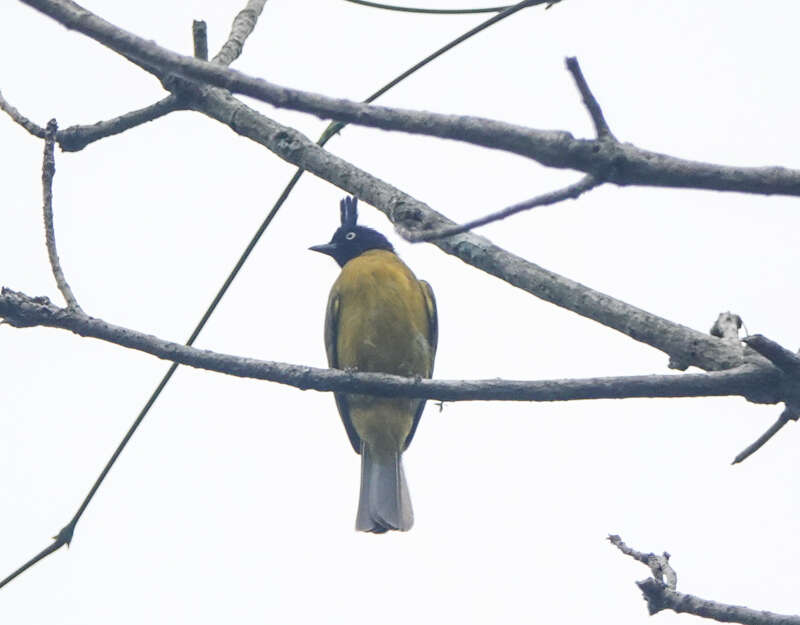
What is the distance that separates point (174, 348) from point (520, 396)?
1.08m

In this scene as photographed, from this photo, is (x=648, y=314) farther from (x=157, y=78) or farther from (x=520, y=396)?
(x=157, y=78)

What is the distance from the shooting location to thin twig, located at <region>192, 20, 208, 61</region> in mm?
4008

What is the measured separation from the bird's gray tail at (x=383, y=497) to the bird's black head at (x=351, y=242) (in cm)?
169

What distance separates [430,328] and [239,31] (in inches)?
123

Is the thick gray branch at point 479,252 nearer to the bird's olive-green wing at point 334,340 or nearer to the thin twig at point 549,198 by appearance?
the thin twig at point 549,198

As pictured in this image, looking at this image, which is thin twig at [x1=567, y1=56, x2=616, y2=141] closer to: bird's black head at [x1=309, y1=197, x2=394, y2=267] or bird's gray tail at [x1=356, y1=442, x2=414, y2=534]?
bird's gray tail at [x1=356, y1=442, x2=414, y2=534]

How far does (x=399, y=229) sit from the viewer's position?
8.68 ft

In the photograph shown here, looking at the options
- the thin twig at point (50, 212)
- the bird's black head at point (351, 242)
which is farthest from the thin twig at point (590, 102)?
the bird's black head at point (351, 242)

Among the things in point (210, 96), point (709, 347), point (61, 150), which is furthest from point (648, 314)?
point (61, 150)

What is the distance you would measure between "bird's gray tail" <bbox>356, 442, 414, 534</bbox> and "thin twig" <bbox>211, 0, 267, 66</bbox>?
3509mm

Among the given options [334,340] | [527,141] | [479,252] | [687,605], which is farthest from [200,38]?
[334,340]

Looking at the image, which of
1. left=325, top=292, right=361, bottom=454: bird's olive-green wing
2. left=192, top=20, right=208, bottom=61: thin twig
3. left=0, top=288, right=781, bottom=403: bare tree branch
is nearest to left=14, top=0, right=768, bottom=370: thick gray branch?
left=0, top=288, right=781, bottom=403: bare tree branch

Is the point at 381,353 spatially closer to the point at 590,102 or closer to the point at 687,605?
the point at 687,605

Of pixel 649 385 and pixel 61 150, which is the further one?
pixel 61 150
